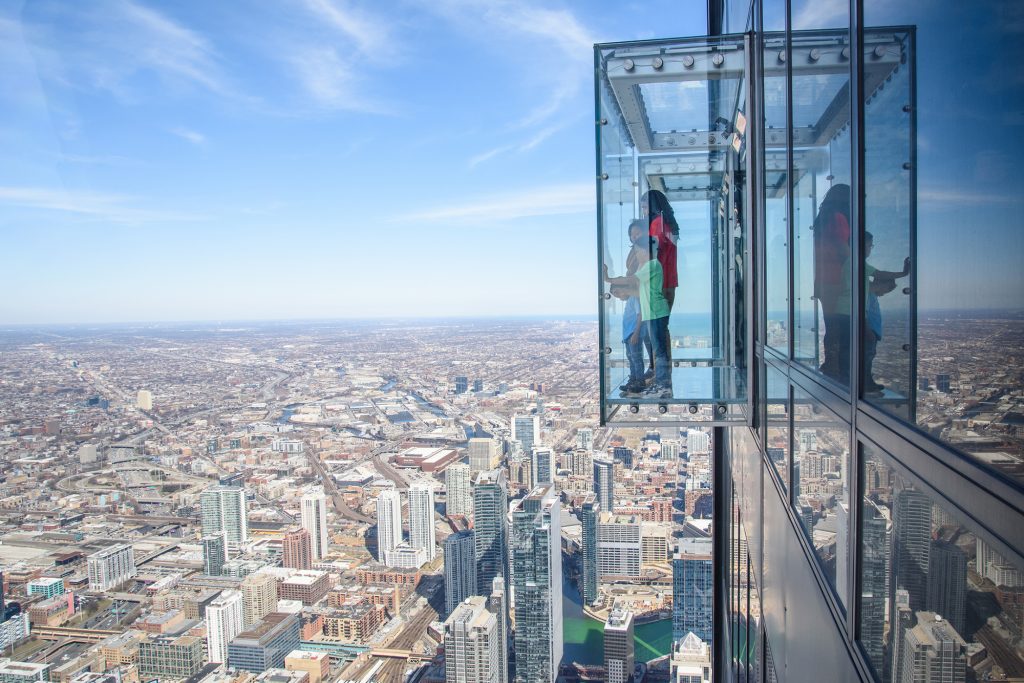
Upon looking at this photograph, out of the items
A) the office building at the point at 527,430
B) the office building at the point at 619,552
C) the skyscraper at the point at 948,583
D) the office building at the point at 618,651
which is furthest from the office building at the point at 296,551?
the skyscraper at the point at 948,583

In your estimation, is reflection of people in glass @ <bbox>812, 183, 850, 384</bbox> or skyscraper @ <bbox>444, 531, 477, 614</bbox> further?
skyscraper @ <bbox>444, 531, 477, 614</bbox>

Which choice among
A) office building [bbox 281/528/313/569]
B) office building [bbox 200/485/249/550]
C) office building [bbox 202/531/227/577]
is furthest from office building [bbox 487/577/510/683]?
office building [bbox 200/485/249/550]

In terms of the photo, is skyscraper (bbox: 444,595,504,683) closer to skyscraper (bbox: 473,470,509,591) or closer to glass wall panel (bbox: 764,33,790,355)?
skyscraper (bbox: 473,470,509,591)

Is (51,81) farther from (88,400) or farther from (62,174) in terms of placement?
(88,400)

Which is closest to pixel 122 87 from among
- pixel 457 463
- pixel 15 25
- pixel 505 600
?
pixel 15 25

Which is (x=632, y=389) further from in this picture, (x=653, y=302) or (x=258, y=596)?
(x=258, y=596)

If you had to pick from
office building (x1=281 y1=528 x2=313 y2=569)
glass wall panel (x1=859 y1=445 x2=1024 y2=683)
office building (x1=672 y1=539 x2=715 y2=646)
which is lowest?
office building (x1=281 y1=528 x2=313 y2=569)
